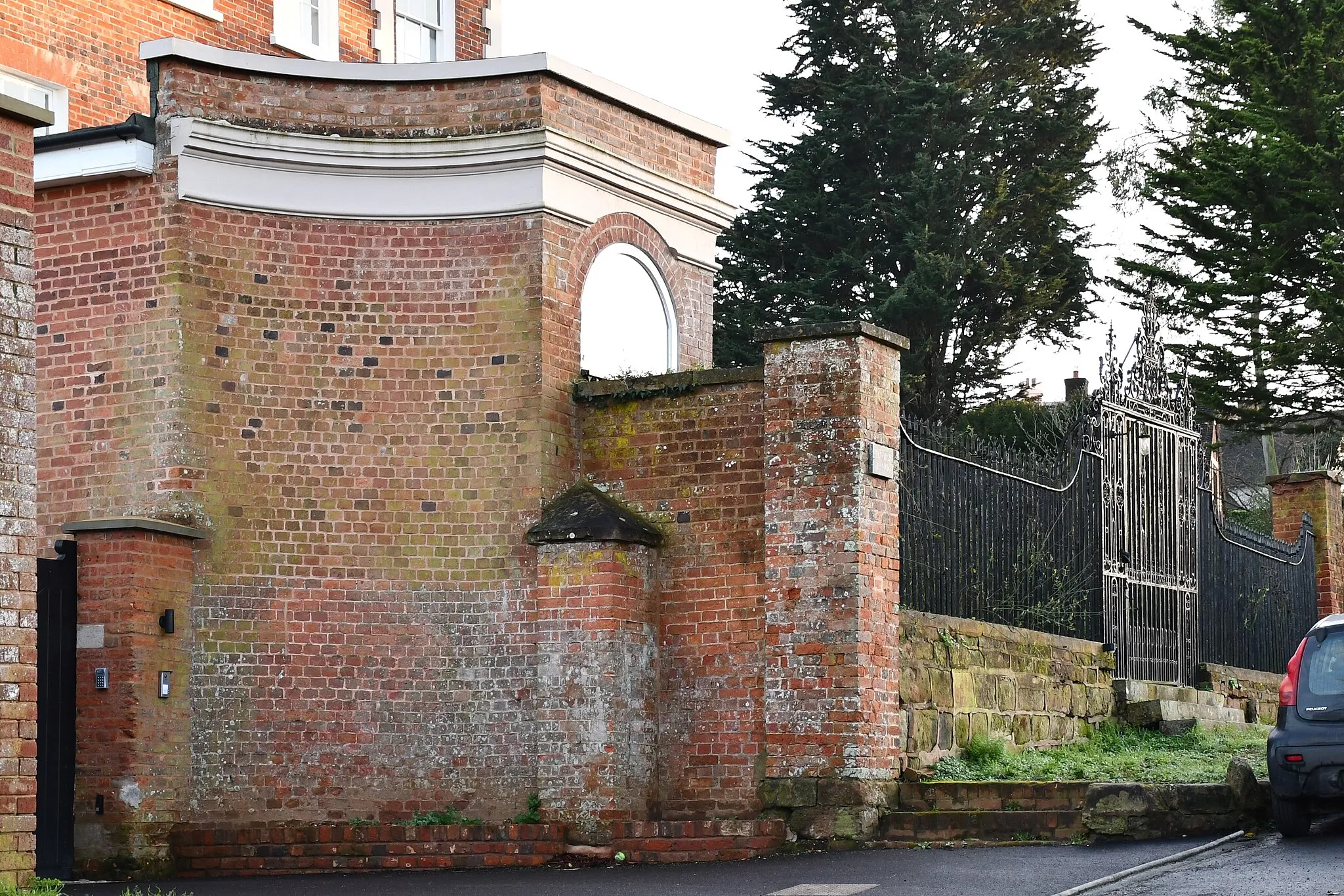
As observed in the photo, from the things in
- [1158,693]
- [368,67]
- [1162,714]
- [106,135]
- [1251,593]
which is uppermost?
[368,67]

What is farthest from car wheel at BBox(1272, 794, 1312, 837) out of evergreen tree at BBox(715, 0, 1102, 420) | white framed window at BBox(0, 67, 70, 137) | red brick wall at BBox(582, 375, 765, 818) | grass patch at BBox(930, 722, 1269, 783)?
evergreen tree at BBox(715, 0, 1102, 420)

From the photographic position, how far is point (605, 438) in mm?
13625

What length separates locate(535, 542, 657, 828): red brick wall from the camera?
41.6 ft

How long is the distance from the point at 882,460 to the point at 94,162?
21.6ft

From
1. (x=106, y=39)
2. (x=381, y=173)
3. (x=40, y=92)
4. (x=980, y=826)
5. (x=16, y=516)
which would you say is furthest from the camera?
(x=106, y=39)

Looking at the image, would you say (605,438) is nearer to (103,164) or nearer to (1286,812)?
(103,164)

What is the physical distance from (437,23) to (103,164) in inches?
341

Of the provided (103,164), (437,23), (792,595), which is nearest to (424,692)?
(792,595)

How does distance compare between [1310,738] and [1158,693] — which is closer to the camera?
[1310,738]

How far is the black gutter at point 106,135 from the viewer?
1328 cm

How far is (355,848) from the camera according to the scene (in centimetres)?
1252

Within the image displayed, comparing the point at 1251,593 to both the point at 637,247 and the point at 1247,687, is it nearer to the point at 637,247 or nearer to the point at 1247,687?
the point at 1247,687

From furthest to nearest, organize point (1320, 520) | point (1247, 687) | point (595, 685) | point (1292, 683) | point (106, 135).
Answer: point (1320, 520) < point (1247, 687) < point (106, 135) < point (595, 685) < point (1292, 683)

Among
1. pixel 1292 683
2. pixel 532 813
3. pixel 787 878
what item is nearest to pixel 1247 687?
pixel 1292 683
